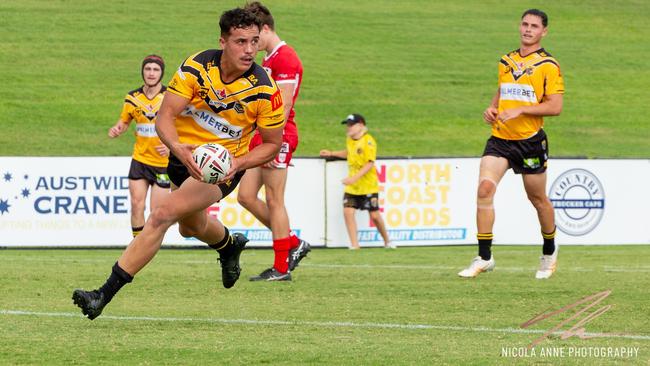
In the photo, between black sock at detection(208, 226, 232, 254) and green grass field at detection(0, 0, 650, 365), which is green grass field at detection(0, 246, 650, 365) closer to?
green grass field at detection(0, 0, 650, 365)

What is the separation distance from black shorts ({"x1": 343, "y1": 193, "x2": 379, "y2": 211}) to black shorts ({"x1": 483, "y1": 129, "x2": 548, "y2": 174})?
7.07 meters

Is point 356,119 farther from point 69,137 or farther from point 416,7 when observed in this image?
point 416,7

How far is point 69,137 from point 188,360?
21.6 metres

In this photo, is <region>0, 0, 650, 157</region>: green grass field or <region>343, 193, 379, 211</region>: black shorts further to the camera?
<region>0, 0, 650, 157</region>: green grass field

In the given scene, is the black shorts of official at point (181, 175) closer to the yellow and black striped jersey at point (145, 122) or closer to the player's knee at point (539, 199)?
the player's knee at point (539, 199)

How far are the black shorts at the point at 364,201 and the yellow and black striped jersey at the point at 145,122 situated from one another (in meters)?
4.58

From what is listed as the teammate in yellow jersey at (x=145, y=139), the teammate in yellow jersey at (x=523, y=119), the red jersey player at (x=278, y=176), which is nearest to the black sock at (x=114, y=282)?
the red jersey player at (x=278, y=176)

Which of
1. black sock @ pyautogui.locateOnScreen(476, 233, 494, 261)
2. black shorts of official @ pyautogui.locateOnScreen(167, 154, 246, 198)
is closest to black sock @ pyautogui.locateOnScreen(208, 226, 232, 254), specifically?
black shorts of official @ pyautogui.locateOnScreen(167, 154, 246, 198)

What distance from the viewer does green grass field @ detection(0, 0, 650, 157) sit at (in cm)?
2864

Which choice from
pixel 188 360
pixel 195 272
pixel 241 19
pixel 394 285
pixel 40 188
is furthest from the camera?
pixel 40 188

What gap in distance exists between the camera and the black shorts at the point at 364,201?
18.2m

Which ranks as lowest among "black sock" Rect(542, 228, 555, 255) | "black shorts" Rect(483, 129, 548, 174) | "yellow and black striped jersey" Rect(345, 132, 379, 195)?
"yellow and black striped jersey" Rect(345, 132, 379, 195)

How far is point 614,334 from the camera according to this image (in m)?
7.21

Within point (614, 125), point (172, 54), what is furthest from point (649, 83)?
point (172, 54)
